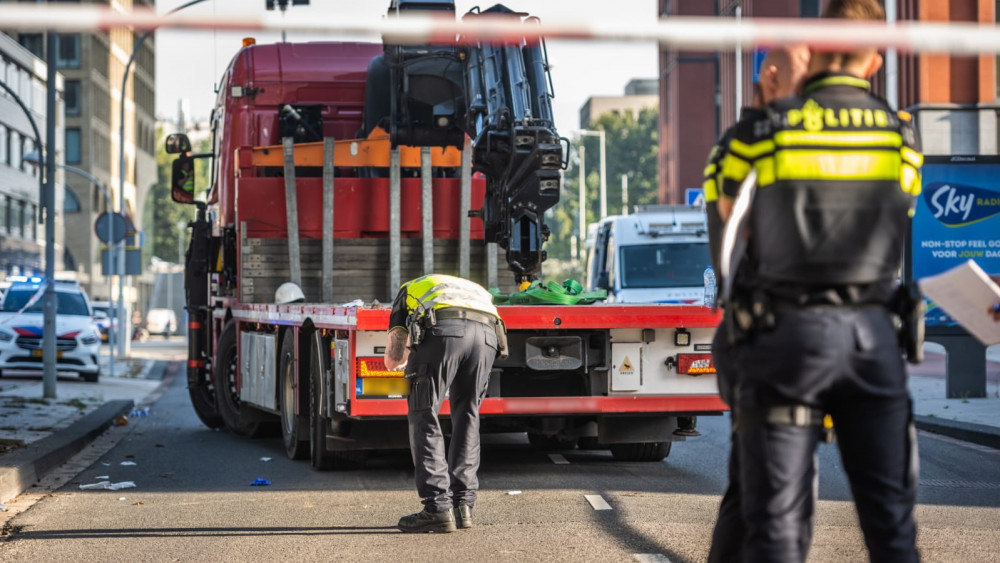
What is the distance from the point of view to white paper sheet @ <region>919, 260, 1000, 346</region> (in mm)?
4344

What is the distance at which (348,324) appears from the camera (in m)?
10.2

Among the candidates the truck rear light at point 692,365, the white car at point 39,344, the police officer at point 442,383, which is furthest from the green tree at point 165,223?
the police officer at point 442,383

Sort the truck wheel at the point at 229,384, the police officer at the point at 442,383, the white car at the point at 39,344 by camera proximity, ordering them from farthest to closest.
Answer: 1. the white car at the point at 39,344
2. the truck wheel at the point at 229,384
3. the police officer at the point at 442,383

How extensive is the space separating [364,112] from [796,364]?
1067 cm

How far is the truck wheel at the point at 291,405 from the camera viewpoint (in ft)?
38.3

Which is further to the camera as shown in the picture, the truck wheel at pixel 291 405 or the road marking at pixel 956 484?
the truck wheel at pixel 291 405

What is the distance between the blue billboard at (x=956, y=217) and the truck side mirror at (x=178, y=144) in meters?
7.98

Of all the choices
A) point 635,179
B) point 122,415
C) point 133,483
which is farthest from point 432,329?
point 635,179

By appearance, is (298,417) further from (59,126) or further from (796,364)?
(59,126)

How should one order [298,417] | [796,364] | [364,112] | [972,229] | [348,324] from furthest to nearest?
[972,229] < [364,112] < [298,417] < [348,324] < [796,364]

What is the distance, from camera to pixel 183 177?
643 inches

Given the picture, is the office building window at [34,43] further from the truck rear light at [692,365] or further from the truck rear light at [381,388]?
the truck rear light at [692,365]

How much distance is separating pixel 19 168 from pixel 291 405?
180ft

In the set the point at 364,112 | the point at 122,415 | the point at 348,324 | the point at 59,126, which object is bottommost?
the point at 122,415
